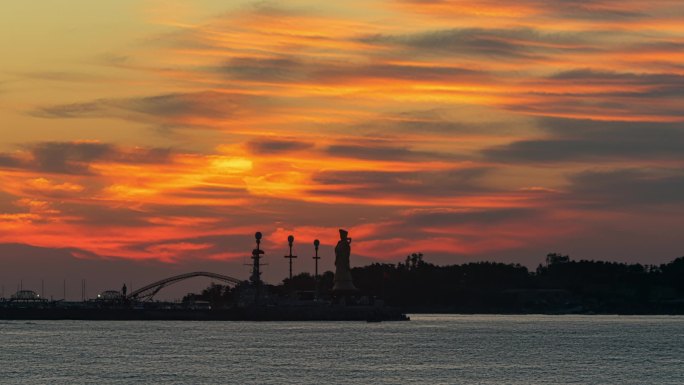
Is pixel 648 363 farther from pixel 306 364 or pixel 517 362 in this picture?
pixel 306 364

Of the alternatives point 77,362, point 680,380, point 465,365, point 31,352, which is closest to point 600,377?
point 680,380

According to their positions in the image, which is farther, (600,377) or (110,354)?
(110,354)

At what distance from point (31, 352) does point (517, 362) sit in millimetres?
67006

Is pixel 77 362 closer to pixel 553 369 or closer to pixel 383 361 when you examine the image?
pixel 383 361

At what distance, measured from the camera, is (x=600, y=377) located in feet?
456

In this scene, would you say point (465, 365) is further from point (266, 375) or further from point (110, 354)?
point (110, 354)

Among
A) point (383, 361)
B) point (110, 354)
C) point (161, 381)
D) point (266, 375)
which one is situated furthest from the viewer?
point (110, 354)

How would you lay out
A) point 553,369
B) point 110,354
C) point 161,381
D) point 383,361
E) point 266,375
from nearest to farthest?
point 161,381
point 266,375
point 553,369
point 383,361
point 110,354

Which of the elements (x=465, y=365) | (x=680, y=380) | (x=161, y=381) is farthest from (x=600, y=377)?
(x=161, y=381)

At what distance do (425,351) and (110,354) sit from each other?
4395 centimetres

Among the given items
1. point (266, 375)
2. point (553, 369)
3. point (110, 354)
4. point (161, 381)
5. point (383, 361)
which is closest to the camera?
point (161, 381)

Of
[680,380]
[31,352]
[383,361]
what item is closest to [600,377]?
[680,380]

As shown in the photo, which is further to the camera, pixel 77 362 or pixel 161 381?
pixel 77 362

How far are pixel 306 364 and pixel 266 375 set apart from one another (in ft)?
55.2
